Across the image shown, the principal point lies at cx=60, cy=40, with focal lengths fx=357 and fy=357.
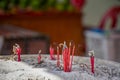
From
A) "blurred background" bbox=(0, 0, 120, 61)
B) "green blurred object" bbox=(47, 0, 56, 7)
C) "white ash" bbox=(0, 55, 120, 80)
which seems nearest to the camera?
"white ash" bbox=(0, 55, 120, 80)

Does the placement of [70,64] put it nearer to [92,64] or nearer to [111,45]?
[92,64]

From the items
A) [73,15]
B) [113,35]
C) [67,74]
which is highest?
[73,15]

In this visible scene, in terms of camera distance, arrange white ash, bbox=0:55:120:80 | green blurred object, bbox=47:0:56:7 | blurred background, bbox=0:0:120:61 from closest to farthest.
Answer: white ash, bbox=0:55:120:80 < blurred background, bbox=0:0:120:61 < green blurred object, bbox=47:0:56:7

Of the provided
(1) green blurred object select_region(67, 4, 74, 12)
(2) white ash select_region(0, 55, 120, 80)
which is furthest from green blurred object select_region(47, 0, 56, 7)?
(2) white ash select_region(0, 55, 120, 80)

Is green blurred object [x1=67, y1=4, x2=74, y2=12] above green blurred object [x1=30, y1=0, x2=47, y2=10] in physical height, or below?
above

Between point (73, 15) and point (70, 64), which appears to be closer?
point (70, 64)

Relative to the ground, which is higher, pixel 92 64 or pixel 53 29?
pixel 53 29

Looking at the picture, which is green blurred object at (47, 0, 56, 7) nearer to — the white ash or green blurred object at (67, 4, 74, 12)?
green blurred object at (67, 4, 74, 12)

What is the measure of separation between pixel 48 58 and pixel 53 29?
76.4 inches

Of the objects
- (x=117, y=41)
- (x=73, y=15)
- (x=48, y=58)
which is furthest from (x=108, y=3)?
(x=48, y=58)

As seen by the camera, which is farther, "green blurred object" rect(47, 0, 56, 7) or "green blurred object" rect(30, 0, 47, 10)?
"green blurred object" rect(47, 0, 56, 7)

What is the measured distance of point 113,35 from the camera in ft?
6.11

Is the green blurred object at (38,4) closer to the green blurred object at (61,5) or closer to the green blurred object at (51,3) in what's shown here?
the green blurred object at (51,3)

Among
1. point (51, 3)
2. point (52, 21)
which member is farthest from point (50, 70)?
point (52, 21)
